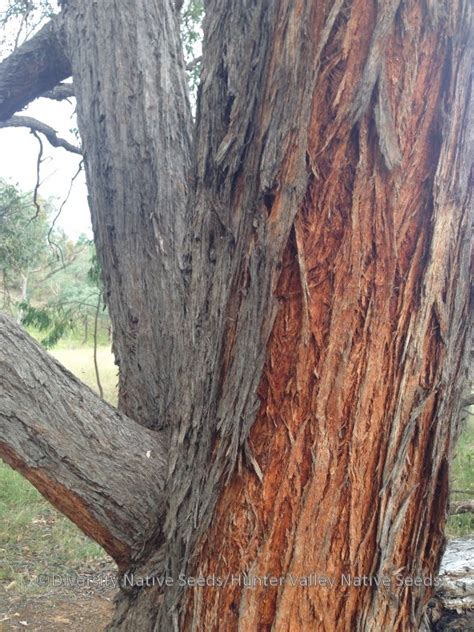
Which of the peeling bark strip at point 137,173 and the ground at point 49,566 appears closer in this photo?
the peeling bark strip at point 137,173

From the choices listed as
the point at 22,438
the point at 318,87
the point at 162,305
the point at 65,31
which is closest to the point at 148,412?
the point at 162,305

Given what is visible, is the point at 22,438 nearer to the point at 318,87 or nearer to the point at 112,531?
the point at 112,531

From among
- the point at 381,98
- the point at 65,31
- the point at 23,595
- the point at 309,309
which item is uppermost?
the point at 65,31

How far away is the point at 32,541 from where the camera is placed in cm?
525

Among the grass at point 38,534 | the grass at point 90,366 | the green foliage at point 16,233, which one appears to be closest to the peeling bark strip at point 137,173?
the grass at point 38,534

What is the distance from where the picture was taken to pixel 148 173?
223 centimetres

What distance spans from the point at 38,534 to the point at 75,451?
4.04 metres

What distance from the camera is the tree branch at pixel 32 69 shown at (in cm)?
301

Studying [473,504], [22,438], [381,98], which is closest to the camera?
[381,98]

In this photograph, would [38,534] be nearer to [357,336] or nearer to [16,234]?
[16,234]

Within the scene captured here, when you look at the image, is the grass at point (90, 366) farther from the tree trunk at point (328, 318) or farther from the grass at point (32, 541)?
the tree trunk at point (328, 318)

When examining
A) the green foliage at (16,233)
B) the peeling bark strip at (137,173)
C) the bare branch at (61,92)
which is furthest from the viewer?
the green foliage at (16,233)

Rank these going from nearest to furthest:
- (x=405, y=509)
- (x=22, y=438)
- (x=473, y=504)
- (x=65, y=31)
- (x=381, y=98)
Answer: (x=381, y=98) < (x=405, y=509) < (x=22, y=438) < (x=65, y=31) < (x=473, y=504)

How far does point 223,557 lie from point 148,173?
1252mm
